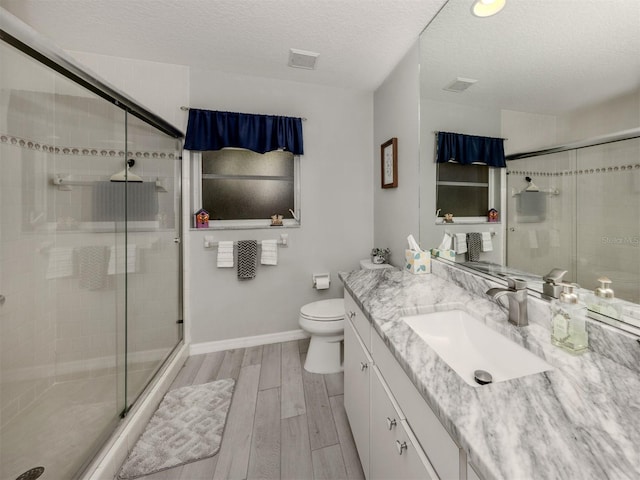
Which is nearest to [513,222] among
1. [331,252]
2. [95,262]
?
[331,252]

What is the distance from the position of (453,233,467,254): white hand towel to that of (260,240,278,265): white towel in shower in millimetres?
1409

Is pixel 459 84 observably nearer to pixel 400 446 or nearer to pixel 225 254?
pixel 400 446

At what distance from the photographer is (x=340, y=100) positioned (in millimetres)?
2473

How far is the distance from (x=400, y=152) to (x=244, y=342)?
82.9 inches

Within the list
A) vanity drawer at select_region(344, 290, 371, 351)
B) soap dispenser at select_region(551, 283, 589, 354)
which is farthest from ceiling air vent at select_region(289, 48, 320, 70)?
soap dispenser at select_region(551, 283, 589, 354)

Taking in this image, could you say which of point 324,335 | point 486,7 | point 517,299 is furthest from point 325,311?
point 486,7

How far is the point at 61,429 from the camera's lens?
1.32 meters

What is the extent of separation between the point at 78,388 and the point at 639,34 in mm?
2847

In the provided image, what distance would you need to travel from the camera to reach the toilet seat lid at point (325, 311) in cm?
190

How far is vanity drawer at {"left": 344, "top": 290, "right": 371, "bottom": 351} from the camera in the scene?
1.11 m

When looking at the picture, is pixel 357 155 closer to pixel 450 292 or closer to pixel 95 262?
pixel 450 292

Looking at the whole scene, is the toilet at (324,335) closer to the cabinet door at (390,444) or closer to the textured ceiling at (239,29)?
the cabinet door at (390,444)

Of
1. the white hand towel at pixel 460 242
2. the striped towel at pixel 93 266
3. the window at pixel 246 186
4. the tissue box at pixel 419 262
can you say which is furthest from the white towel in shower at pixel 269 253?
the white hand towel at pixel 460 242

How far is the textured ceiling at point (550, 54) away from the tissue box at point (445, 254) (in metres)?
0.77
